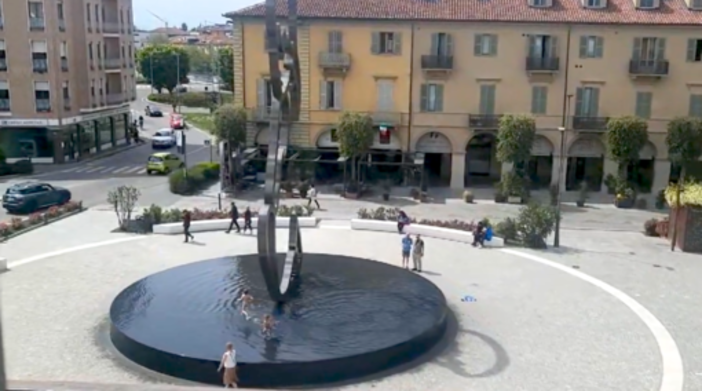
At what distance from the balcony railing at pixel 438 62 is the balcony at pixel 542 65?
15.7ft

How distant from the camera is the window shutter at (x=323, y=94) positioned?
45.2 m

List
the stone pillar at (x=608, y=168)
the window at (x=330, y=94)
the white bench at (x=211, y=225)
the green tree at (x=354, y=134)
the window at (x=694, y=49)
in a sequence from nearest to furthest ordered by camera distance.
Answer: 1. the white bench at (x=211, y=225)
2. the green tree at (x=354, y=134)
3. the window at (x=694, y=49)
4. the stone pillar at (x=608, y=168)
5. the window at (x=330, y=94)

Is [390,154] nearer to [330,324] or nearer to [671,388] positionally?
[330,324]

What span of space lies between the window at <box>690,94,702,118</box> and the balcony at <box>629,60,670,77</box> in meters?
2.41

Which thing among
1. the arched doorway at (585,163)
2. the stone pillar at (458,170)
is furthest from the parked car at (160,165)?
the arched doorway at (585,163)

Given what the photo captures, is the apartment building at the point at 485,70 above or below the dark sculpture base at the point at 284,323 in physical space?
above

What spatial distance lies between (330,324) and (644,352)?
8.45 m

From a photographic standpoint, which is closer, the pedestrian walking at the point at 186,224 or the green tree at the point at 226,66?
the pedestrian walking at the point at 186,224

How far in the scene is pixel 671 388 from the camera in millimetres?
17000

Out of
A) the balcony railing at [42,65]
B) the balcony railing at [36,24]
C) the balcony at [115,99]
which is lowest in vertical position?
the balcony at [115,99]

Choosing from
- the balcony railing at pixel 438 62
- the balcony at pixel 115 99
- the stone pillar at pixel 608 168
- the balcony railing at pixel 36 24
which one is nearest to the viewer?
the balcony railing at pixel 438 62

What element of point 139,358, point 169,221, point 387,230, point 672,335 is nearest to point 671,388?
point 672,335

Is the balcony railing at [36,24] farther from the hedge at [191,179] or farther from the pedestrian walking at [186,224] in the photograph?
the pedestrian walking at [186,224]

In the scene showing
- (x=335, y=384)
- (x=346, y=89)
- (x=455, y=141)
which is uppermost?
(x=346, y=89)
